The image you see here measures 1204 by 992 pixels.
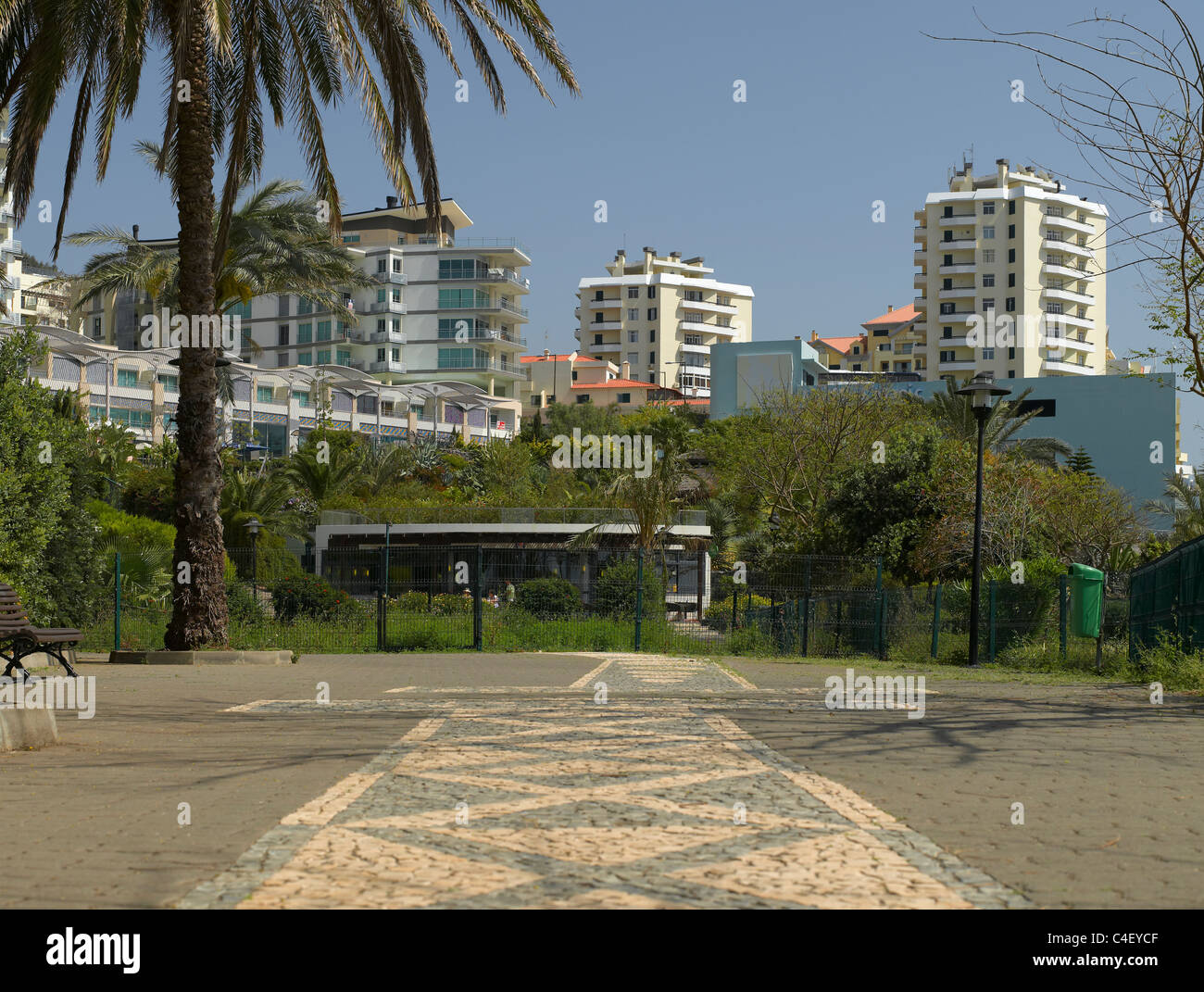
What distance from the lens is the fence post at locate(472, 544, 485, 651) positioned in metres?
21.8

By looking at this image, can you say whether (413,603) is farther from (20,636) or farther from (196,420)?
(20,636)

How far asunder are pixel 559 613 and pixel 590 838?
17856mm

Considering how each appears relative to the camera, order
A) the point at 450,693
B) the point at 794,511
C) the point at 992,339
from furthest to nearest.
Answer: the point at 992,339 → the point at 794,511 → the point at 450,693

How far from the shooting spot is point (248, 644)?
20.7 metres

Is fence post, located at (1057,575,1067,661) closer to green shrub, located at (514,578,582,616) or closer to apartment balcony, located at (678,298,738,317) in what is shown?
green shrub, located at (514,578,582,616)

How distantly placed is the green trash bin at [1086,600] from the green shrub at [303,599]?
12842mm

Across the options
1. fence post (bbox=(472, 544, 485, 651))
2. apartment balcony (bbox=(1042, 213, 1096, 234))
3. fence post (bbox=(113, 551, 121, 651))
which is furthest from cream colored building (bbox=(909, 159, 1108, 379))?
fence post (bbox=(113, 551, 121, 651))

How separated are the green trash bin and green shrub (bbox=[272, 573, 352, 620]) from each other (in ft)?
42.1

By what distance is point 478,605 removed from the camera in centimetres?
2198

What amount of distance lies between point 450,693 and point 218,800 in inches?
271

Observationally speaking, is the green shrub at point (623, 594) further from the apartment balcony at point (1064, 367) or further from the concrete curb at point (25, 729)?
the apartment balcony at point (1064, 367)

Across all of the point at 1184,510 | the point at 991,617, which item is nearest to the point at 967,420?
the point at 1184,510

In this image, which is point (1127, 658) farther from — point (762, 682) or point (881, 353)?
point (881, 353)
